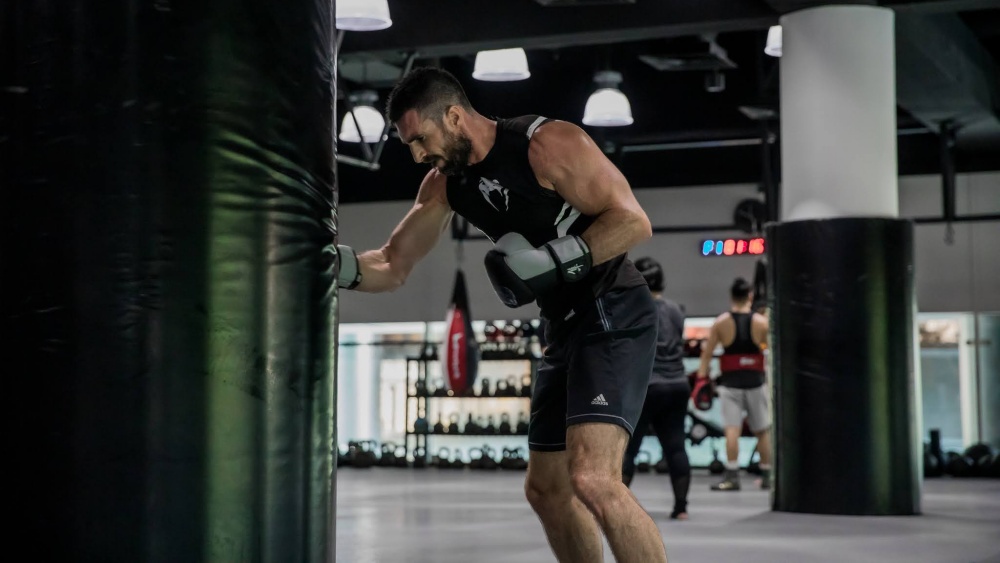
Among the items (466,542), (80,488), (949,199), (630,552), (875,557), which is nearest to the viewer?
(80,488)

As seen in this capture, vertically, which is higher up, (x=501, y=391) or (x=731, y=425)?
(x=501, y=391)

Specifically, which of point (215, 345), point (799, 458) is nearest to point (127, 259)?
point (215, 345)

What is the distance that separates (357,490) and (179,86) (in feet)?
25.9

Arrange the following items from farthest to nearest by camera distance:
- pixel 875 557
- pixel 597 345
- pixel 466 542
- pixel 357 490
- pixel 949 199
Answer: pixel 949 199 < pixel 357 490 < pixel 466 542 < pixel 875 557 < pixel 597 345

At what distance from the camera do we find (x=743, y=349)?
31.6 feet

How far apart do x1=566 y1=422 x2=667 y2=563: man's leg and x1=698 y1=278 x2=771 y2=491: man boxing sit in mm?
6292

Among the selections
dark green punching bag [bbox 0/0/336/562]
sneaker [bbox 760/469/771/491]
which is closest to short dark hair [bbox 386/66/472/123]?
dark green punching bag [bbox 0/0/336/562]

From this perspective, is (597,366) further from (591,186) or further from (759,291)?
(759,291)

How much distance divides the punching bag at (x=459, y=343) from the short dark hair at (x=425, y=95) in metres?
8.53

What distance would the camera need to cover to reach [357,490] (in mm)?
10133

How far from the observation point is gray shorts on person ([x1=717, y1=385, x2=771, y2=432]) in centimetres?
980

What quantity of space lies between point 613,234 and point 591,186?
168 millimetres

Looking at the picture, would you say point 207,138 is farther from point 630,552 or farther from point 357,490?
point 357,490

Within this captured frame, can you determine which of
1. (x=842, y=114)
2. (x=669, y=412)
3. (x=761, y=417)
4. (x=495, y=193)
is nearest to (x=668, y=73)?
(x=761, y=417)
